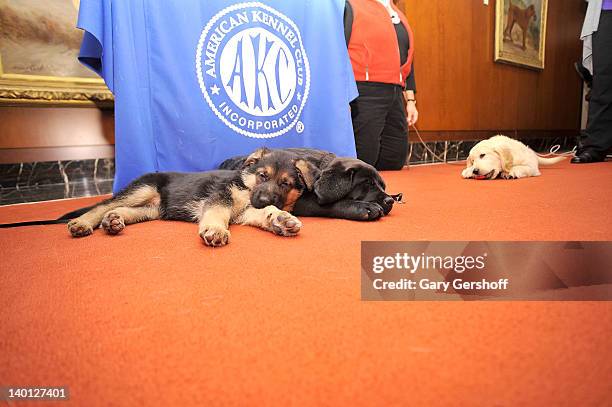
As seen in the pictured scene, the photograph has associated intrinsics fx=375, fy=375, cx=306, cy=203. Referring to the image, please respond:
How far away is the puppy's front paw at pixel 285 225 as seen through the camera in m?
1.61

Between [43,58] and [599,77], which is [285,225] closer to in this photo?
[43,58]

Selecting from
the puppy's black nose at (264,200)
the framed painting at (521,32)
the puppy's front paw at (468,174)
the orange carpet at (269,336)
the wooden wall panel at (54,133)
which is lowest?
the puppy's front paw at (468,174)

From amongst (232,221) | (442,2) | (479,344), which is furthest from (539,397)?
(442,2)

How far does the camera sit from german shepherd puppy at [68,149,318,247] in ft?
5.91

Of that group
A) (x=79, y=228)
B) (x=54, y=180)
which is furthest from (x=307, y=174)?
(x=54, y=180)

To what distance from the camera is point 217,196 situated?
1879mm

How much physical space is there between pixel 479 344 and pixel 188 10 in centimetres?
274

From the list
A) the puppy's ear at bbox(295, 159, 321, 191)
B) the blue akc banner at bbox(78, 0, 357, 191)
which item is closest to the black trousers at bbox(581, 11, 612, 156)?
the blue akc banner at bbox(78, 0, 357, 191)

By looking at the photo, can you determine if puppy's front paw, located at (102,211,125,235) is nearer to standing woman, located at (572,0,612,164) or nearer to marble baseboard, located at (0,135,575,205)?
marble baseboard, located at (0,135,575,205)

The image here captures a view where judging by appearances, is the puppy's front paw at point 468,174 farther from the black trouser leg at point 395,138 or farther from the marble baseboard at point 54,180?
the marble baseboard at point 54,180

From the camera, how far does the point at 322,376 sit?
65 cm

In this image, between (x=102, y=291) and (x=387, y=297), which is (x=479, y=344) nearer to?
(x=387, y=297)

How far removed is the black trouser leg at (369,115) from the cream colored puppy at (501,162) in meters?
1.13

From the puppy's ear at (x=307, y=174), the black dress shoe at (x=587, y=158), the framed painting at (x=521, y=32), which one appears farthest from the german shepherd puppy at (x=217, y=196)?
the framed painting at (x=521, y=32)
